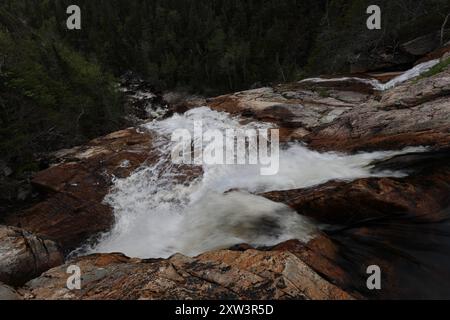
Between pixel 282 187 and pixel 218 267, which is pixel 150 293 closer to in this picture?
pixel 218 267

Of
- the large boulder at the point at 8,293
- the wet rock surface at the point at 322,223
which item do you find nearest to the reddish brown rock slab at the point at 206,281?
the wet rock surface at the point at 322,223

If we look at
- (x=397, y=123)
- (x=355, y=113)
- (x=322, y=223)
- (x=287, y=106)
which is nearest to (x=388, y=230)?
(x=322, y=223)

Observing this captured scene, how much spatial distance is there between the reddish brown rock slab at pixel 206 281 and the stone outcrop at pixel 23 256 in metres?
0.55

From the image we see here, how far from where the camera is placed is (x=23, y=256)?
625 centimetres

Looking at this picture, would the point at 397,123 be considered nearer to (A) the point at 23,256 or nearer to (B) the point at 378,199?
(B) the point at 378,199

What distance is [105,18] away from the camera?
73188mm

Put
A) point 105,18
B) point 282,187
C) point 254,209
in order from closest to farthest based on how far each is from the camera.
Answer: point 254,209 → point 282,187 → point 105,18

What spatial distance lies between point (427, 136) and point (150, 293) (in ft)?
26.7

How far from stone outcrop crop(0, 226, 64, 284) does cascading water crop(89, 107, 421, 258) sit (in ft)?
5.49

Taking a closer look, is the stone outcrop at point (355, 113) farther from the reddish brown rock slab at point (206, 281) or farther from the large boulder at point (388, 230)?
the reddish brown rock slab at point (206, 281)

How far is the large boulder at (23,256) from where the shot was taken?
5914mm

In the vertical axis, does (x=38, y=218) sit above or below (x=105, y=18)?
below
